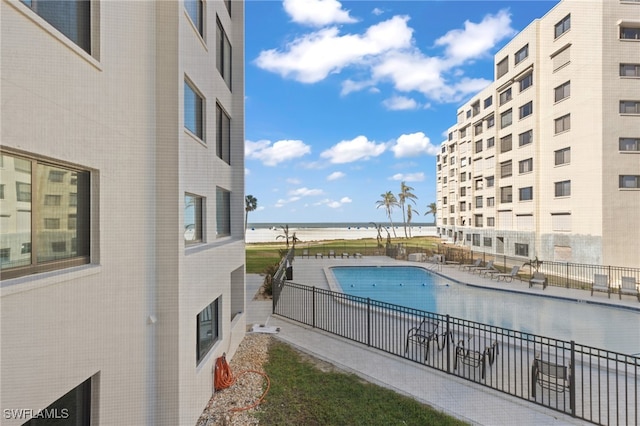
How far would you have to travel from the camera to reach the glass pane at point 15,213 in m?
2.00

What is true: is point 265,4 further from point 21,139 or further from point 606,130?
point 606,130

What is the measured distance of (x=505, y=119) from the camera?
988 inches

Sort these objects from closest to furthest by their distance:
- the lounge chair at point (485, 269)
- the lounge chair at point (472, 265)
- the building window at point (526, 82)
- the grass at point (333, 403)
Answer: the grass at point (333, 403) → the lounge chair at point (485, 269) → the lounge chair at point (472, 265) → the building window at point (526, 82)

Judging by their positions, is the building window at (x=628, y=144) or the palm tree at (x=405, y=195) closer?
the building window at (x=628, y=144)

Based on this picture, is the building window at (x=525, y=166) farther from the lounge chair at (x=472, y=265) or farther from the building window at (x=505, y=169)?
the lounge chair at (x=472, y=265)

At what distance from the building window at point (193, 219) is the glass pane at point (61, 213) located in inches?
70.6

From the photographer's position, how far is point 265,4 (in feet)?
30.2

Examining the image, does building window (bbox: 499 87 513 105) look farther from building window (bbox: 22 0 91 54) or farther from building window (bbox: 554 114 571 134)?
building window (bbox: 22 0 91 54)

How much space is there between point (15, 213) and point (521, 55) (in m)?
29.1

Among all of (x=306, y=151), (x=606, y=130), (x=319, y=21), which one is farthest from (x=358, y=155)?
(x=319, y=21)

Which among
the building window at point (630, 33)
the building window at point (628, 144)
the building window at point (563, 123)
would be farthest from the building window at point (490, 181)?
the building window at point (630, 33)

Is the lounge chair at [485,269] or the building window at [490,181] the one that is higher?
the building window at [490,181]

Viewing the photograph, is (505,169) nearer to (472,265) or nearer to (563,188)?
(563,188)

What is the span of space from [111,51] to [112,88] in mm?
369
